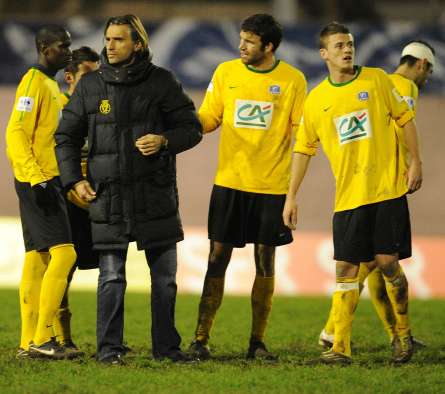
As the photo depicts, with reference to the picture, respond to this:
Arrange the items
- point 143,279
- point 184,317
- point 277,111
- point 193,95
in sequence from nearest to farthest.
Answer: point 277,111, point 184,317, point 143,279, point 193,95

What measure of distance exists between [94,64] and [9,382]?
2538mm

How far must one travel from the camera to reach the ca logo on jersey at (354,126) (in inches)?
281

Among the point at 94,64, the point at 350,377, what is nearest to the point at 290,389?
the point at 350,377

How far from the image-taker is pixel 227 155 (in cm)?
768

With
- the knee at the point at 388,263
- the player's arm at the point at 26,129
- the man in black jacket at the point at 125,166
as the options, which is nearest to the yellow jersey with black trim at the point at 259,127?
the man in black jacket at the point at 125,166

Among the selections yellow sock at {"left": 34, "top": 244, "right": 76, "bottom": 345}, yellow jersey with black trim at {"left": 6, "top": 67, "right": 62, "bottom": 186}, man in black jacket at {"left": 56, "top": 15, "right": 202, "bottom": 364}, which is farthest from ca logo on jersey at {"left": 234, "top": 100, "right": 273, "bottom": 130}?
yellow sock at {"left": 34, "top": 244, "right": 76, "bottom": 345}

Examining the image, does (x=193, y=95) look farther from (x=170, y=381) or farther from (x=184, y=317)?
(x=170, y=381)

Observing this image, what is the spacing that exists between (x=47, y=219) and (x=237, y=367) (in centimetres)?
154

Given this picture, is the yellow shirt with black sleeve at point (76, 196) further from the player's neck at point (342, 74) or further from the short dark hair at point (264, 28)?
the player's neck at point (342, 74)

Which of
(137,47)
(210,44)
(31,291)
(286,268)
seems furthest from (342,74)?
(210,44)

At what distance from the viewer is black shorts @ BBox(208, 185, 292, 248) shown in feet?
25.0

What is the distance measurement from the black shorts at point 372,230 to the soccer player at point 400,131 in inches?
29.6

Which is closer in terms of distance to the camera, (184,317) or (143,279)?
(184,317)

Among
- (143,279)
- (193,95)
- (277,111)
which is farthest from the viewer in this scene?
(193,95)
